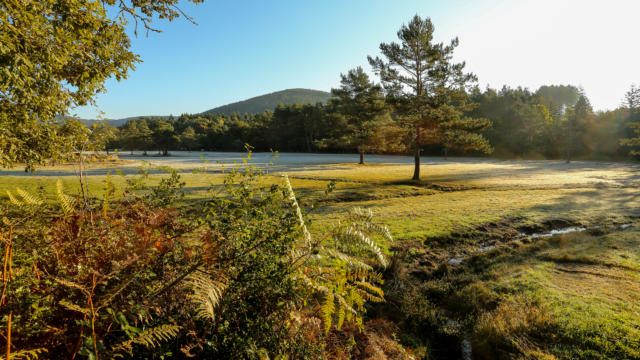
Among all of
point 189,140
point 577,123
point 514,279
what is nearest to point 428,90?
point 514,279

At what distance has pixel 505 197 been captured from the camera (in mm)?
16250

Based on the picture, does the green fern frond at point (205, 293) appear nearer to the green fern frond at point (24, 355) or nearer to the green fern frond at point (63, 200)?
the green fern frond at point (24, 355)

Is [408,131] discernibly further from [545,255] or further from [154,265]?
[154,265]

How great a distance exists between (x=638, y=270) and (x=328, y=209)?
947cm

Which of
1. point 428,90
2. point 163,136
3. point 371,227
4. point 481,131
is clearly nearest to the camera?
point 371,227

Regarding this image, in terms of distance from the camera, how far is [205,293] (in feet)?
6.55

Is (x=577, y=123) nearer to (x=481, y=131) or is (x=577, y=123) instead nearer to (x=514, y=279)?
(x=481, y=131)

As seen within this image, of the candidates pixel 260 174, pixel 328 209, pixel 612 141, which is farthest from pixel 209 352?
pixel 612 141

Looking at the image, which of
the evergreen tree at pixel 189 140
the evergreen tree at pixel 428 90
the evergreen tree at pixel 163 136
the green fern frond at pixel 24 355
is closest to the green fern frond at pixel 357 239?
the green fern frond at pixel 24 355

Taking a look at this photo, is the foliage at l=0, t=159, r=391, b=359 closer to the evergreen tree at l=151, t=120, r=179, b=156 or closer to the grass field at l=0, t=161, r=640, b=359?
the grass field at l=0, t=161, r=640, b=359

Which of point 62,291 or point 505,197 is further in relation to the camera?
point 505,197

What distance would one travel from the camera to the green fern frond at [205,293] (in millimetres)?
1848

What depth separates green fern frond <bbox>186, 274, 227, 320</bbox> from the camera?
6.06 feet

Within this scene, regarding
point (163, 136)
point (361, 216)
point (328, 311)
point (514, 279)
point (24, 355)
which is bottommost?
point (514, 279)
